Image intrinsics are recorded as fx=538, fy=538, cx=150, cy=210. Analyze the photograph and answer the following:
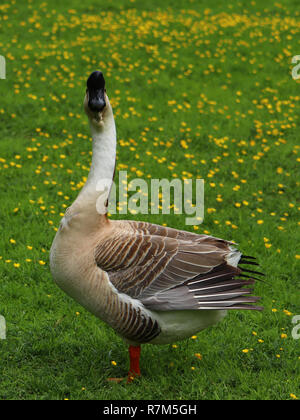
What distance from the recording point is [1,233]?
21.1 feet

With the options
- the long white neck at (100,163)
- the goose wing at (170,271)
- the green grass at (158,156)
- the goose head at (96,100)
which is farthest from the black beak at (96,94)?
the green grass at (158,156)

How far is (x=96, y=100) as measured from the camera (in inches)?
152

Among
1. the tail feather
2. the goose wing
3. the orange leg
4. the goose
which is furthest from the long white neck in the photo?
the orange leg

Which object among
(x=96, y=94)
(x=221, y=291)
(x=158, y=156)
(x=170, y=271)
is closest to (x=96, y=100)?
(x=96, y=94)

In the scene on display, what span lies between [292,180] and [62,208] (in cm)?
377

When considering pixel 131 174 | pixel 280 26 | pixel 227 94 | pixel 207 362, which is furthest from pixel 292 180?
pixel 280 26

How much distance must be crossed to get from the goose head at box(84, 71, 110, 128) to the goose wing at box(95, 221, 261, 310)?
2.89ft

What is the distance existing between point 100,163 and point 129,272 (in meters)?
0.86

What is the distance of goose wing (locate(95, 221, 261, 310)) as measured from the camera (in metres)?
3.97

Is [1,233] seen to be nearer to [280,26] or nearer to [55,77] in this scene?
[55,77]

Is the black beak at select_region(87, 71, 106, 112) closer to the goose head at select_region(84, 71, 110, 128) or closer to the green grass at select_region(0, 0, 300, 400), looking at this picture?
the goose head at select_region(84, 71, 110, 128)

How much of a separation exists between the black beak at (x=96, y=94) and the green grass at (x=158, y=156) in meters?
2.16

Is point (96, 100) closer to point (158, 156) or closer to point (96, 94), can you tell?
point (96, 94)

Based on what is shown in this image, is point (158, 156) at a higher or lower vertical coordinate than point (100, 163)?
higher
